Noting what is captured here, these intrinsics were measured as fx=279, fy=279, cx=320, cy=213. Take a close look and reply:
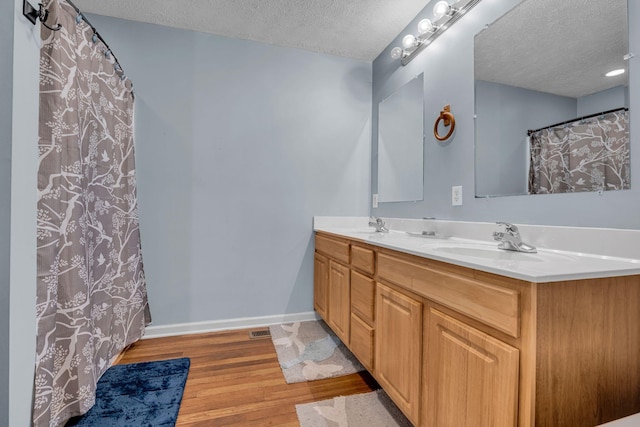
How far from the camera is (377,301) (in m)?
1.39

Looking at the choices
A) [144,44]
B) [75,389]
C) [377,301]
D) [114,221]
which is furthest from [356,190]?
[75,389]

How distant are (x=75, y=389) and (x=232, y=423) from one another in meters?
0.71

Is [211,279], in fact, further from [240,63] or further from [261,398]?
[240,63]

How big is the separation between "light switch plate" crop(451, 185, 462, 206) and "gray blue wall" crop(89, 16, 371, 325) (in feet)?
3.28

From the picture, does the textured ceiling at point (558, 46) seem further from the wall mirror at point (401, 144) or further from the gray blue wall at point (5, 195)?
the gray blue wall at point (5, 195)

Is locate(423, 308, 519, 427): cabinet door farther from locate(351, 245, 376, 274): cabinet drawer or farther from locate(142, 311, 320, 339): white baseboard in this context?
locate(142, 311, 320, 339): white baseboard

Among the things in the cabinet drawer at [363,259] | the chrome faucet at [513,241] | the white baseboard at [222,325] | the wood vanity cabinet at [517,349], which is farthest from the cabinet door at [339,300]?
the chrome faucet at [513,241]

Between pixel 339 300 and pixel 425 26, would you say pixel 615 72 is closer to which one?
pixel 425 26

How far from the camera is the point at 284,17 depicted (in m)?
2.01

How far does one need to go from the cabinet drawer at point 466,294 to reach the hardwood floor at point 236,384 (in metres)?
0.80

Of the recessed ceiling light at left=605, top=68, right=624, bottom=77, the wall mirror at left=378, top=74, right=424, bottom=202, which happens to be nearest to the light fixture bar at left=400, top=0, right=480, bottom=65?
the wall mirror at left=378, top=74, right=424, bottom=202

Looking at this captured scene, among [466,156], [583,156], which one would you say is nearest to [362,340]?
[466,156]

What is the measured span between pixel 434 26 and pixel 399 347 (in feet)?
6.10

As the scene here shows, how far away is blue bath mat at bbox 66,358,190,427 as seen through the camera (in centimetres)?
129
